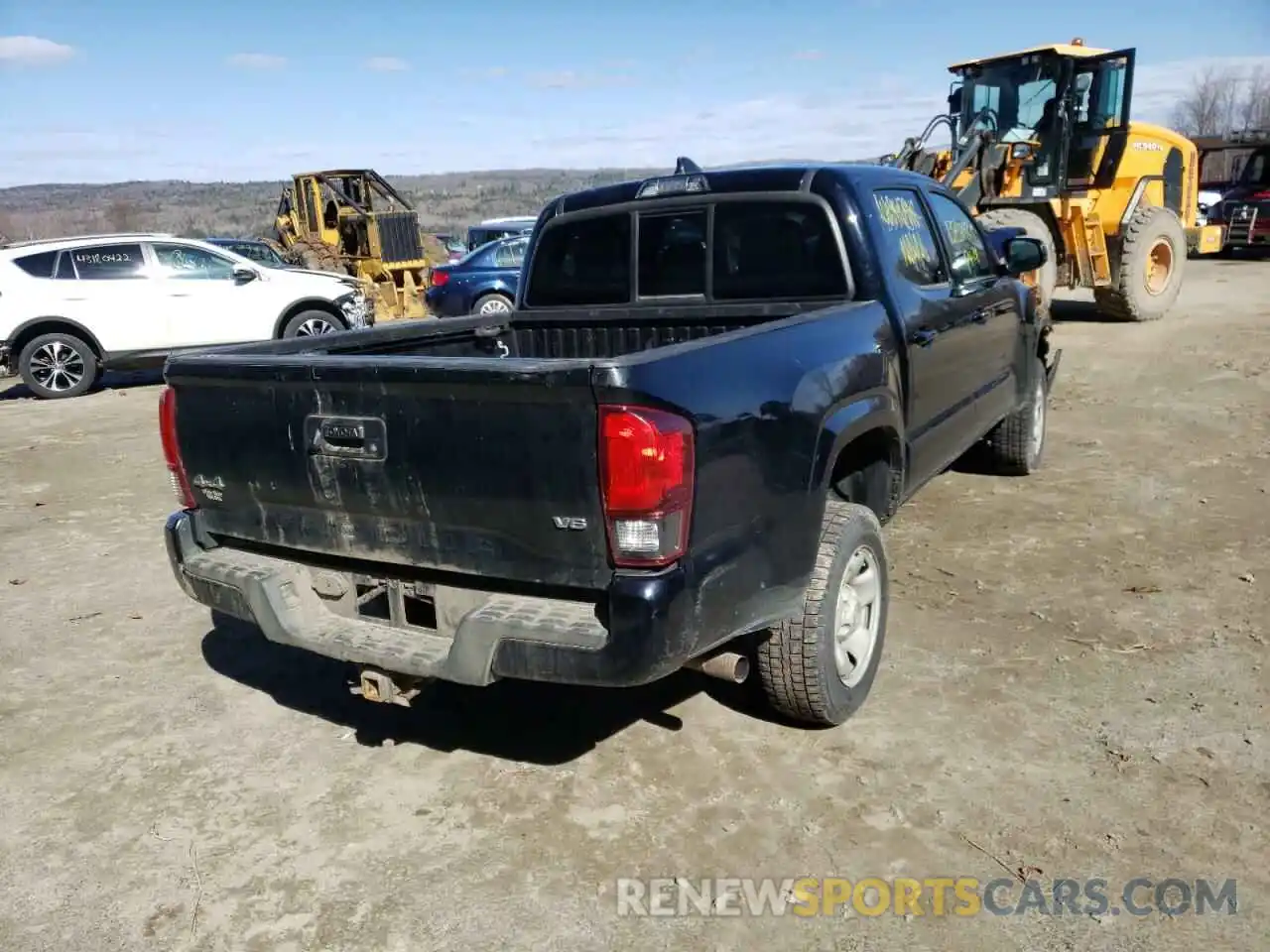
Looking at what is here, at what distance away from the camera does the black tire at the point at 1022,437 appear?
245 inches

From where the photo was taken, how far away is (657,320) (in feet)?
14.7

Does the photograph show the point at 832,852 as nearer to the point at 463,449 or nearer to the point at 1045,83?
the point at 463,449

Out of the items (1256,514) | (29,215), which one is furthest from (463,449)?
(29,215)

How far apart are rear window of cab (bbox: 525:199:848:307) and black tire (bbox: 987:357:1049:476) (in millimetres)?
2565

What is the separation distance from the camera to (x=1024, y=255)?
538 centimetres

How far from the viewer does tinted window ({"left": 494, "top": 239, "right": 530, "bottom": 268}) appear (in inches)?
620

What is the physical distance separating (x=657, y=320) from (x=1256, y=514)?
3591 mm

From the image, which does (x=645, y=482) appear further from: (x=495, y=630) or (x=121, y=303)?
(x=121, y=303)

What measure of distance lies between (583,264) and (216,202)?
378ft

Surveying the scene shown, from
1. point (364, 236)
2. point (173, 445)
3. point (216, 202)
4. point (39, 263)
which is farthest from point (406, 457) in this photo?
point (216, 202)

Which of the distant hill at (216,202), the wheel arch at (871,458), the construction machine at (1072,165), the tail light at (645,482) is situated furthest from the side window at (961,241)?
the distant hill at (216,202)

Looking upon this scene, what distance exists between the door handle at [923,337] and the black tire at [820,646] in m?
0.89

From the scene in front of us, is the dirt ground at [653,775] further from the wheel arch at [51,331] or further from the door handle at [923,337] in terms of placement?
the wheel arch at [51,331]

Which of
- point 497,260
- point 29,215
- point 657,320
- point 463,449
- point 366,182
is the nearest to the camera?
point 463,449
